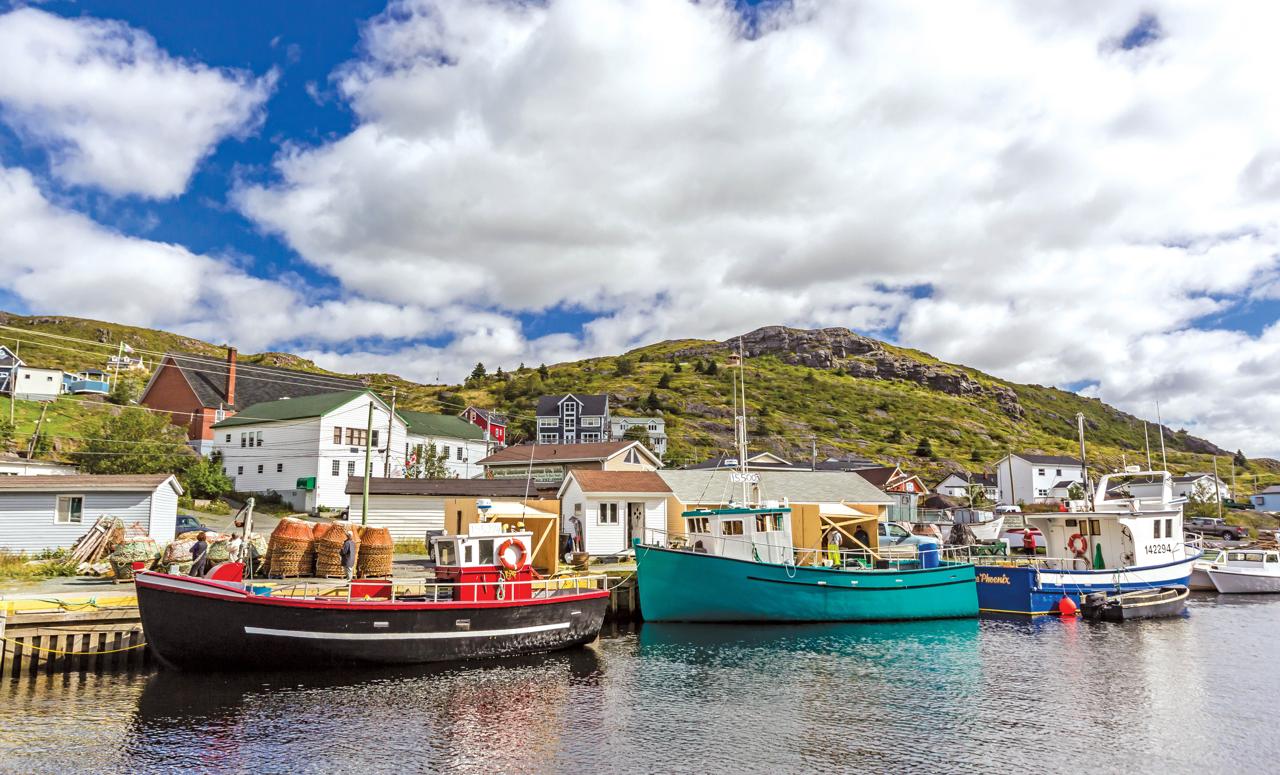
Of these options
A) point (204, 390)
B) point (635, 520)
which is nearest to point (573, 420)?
point (204, 390)

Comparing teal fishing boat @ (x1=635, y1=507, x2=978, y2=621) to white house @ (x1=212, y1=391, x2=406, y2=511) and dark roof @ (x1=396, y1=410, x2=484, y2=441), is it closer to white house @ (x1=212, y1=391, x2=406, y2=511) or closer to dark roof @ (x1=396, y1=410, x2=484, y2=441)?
white house @ (x1=212, y1=391, x2=406, y2=511)

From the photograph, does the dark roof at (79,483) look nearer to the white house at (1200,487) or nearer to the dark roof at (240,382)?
the dark roof at (240,382)

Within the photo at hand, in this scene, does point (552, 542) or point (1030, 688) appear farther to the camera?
point (552, 542)

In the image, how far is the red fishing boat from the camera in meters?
21.0

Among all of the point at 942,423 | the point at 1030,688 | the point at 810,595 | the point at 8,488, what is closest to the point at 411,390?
the point at 942,423

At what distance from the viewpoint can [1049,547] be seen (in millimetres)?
38938

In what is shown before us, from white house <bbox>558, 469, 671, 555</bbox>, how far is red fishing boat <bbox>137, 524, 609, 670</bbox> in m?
15.7

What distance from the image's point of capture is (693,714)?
1861 cm

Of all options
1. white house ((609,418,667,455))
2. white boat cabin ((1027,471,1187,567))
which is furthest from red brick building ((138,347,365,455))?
white boat cabin ((1027,471,1187,567))

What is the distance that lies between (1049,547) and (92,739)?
38.5 metres

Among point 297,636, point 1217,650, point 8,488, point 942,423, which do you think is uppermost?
point 942,423

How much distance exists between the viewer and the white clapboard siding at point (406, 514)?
152ft

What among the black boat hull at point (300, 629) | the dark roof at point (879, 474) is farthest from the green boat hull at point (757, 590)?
the dark roof at point (879, 474)

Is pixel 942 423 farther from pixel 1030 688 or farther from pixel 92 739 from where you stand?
pixel 92 739
